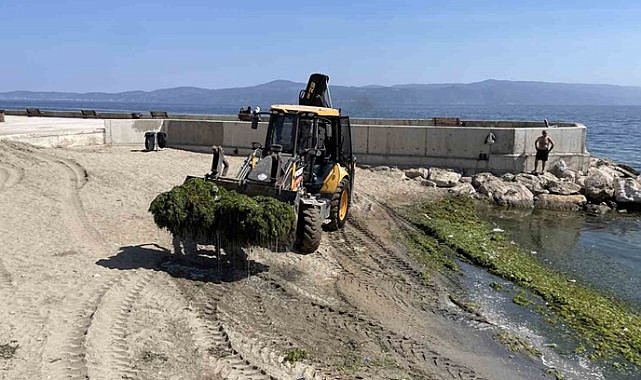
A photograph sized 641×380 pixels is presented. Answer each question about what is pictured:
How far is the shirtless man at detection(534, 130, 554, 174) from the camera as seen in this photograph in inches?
711

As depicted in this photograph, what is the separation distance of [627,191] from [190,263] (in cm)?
1365

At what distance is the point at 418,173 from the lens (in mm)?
18359

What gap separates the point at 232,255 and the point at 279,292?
1.24 meters

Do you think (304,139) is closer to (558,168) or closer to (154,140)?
(558,168)

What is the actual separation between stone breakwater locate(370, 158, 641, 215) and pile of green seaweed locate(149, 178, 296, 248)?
402 inches

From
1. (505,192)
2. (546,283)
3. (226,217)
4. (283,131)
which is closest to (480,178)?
(505,192)

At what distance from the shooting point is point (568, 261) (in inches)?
435

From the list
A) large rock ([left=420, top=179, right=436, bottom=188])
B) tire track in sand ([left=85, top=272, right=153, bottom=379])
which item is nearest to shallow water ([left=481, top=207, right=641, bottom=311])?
large rock ([left=420, top=179, right=436, bottom=188])

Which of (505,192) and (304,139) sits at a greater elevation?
(304,139)

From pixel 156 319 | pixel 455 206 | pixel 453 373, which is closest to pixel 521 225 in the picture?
pixel 455 206

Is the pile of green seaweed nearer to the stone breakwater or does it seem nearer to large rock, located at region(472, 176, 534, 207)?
large rock, located at region(472, 176, 534, 207)

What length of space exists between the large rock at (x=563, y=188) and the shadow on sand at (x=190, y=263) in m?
11.3

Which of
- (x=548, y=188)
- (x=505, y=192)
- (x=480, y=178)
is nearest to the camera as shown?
(x=505, y=192)

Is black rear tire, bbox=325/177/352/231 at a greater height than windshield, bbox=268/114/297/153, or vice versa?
windshield, bbox=268/114/297/153
